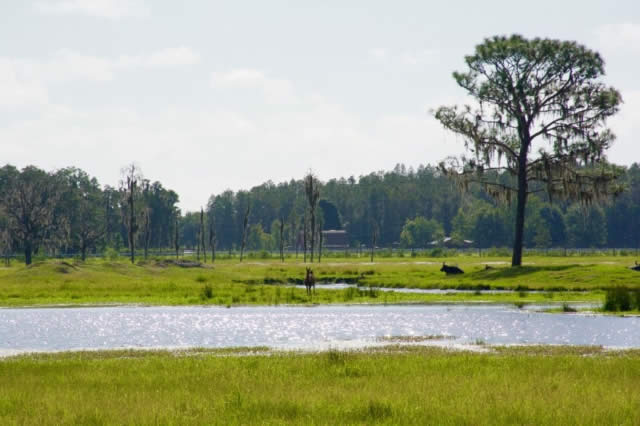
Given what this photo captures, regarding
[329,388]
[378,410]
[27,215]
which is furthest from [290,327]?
[27,215]

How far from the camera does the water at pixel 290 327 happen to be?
32094 millimetres

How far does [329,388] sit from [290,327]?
1903 centimetres

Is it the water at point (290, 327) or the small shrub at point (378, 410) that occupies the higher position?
the small shrub at point (378, 410)

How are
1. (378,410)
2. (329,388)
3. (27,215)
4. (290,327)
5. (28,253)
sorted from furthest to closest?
1. (27,215)
2. (28,253)
3. (290,327)
4. (329,388)
5. (378,410)

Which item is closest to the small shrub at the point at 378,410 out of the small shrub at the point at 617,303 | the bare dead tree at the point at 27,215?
the small shrub at the point at 617,303

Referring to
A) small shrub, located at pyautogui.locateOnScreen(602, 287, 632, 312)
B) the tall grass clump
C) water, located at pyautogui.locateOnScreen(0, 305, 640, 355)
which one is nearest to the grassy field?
water, located at pyautogui.locateOnScreen(0, 305, 640, 355)

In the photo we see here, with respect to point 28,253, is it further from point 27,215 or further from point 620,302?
point 620,302

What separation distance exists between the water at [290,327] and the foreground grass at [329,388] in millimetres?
4374

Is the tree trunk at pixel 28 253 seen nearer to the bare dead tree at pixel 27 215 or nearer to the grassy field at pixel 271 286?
the bare dead tree at pixel 27 215

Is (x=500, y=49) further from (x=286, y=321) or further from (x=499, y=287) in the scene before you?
(x=286, y=321)

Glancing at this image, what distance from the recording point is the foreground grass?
53.3ft

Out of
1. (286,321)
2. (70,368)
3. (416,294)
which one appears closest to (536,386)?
(70,368)

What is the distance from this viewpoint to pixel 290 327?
127 ft

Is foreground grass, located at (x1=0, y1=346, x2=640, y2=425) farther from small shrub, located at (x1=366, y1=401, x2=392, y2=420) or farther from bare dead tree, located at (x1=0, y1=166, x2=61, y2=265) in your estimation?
bare dead tree, located at (x1=0, y1=166, x2=61, y2=265)
